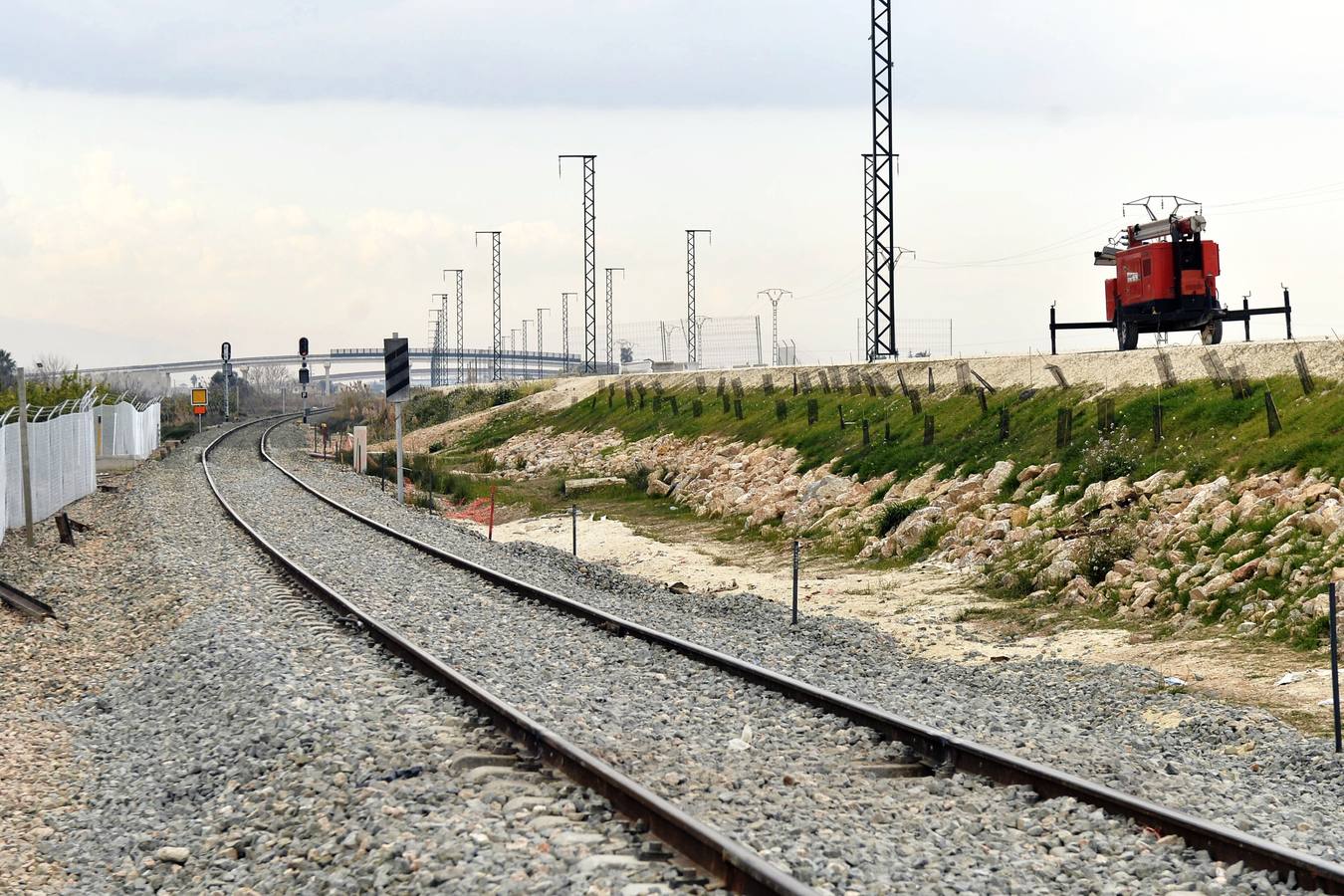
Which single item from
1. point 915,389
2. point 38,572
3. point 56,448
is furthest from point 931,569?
point 56,448

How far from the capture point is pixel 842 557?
2223 cm

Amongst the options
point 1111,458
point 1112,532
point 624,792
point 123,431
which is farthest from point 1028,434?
point 123,431

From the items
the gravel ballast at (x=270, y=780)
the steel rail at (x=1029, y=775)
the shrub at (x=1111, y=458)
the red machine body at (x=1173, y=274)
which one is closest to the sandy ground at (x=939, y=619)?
the shrub at (x=1111, y=458)

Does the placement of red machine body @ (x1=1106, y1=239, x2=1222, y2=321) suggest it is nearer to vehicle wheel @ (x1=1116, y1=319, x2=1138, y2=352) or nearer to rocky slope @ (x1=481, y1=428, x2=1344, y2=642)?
vehicle wheel @ (x1=1116, y1=319, x2=1138, y2=352)

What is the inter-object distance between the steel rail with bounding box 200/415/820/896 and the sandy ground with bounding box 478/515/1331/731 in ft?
18.1

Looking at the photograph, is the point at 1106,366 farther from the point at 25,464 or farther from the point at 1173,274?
the point at 25,464

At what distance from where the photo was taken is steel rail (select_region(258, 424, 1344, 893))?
268 inches

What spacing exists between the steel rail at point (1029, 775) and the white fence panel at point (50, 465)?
15.5 m

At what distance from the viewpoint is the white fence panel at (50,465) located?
80.9ft

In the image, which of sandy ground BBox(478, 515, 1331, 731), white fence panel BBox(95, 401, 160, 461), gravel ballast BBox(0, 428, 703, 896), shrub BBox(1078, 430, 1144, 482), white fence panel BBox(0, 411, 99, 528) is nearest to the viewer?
gravel ballast BBox(0, 428, 703, 896)

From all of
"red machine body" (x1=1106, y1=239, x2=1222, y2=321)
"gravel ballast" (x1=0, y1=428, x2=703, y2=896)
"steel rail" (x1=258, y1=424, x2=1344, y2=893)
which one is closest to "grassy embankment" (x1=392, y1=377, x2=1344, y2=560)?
"red machine body" (x1=1106, y1=239, x2=1222, y2=321)

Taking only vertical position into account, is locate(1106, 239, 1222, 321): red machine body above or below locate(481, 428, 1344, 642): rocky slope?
above

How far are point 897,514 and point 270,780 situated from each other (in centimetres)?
1522

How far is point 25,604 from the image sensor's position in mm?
16750
